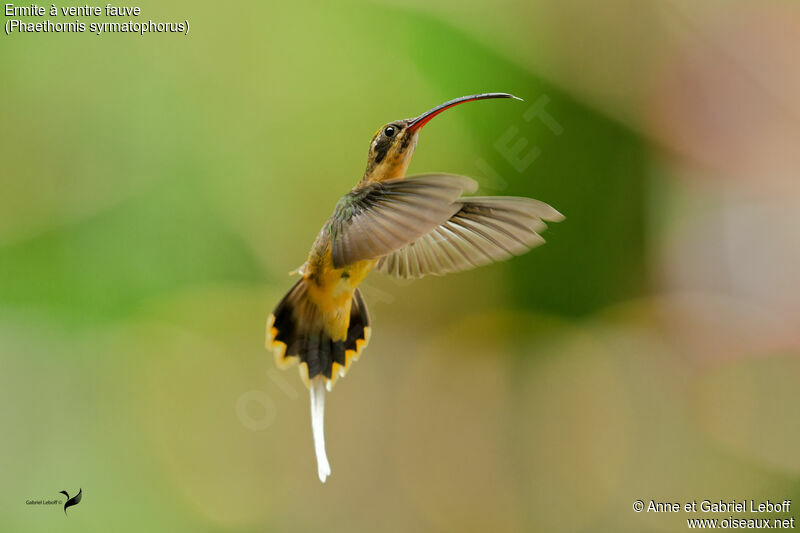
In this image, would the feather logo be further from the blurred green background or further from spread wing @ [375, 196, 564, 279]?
spread wing @ [375, 196, 564, 279]

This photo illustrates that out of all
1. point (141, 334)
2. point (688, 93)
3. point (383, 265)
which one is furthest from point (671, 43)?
point (141, 334)

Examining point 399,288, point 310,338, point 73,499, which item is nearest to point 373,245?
point 310,338

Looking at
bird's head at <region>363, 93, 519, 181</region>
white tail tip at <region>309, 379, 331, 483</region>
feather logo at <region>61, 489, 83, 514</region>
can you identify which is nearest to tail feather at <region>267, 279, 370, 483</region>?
white tail tip at <region>309, 379, 331, 483</region>

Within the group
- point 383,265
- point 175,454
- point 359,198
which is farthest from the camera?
point 175,454

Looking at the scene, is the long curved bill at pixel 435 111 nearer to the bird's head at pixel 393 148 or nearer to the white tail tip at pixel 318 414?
the bird's head at pixel 393 148

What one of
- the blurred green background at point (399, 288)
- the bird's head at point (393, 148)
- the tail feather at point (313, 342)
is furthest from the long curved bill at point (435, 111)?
the blurred green background at point (399, 288)

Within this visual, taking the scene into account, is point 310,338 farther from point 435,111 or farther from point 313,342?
point 435,111

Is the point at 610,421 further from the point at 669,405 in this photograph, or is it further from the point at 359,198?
the point at 359,198
